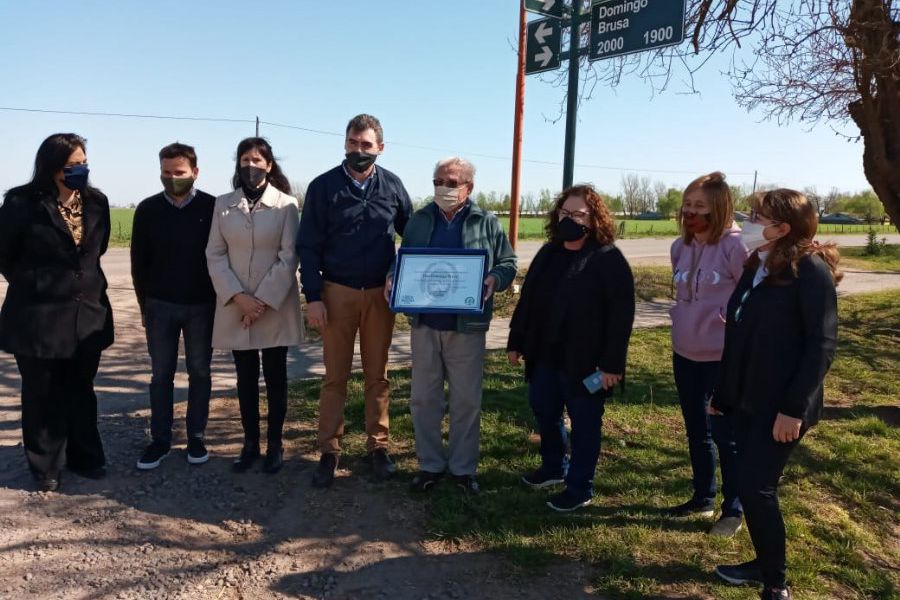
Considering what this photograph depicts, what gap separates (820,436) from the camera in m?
5.21

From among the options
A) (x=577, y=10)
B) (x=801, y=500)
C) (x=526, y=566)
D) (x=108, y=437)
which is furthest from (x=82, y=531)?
(x=577, y=10)

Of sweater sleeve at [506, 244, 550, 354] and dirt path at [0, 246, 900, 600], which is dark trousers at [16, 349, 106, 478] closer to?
dirt path at [0, 246, 900, 600]

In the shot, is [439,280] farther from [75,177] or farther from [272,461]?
[75,177]

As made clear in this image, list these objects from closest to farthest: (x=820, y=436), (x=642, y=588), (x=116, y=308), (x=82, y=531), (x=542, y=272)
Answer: (x=642, y=588) → (x=82, y=531) → (x=542, y=272) → (x=820, y=436) → (x=116, y=308)

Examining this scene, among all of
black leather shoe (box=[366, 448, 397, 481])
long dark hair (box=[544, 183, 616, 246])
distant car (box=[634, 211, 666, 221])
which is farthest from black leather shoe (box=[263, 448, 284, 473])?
distant car (box=[634, 211, 666, 221])

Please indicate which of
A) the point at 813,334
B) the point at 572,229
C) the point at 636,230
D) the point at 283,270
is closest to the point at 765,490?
the point at 813,334

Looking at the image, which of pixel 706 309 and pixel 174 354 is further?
pixel 174 354

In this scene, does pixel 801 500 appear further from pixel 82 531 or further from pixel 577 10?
pixel 82 531

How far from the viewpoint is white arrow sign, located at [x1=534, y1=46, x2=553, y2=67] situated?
5019mm

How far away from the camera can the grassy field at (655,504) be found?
10.5ft

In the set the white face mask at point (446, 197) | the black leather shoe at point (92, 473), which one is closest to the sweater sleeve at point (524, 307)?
the white face mask at point (446, 197)

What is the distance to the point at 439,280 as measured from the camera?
381cm

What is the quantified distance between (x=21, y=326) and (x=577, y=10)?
14.3 ft

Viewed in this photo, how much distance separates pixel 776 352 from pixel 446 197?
1.95 meters
